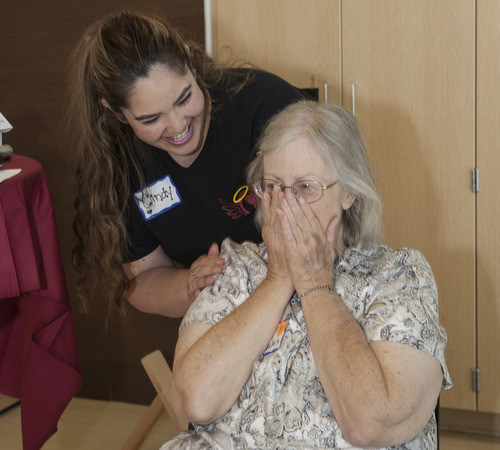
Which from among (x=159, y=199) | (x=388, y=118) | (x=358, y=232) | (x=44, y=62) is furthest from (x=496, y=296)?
(x=44, y=62)

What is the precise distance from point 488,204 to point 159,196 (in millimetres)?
1591

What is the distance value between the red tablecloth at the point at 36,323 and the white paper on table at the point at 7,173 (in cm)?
1

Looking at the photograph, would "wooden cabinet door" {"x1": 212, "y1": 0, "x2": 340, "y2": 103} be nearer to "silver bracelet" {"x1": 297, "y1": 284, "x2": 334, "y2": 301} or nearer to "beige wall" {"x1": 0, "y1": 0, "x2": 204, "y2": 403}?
"beige wall" {"x1": 0, "y1": 0, "x2": 204, "y2": 403}

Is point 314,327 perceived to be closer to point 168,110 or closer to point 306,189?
point 306,189

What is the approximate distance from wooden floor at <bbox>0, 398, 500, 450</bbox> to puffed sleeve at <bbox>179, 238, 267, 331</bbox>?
176 cm

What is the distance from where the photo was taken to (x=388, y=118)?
3.05 m

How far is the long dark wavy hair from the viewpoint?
70.0 inches

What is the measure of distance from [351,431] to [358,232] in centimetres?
56

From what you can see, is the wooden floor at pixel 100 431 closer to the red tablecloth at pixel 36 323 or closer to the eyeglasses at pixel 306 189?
the red tablecloth at pixel 36 323

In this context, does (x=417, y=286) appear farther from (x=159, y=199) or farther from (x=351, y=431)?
(x=159, y=199)

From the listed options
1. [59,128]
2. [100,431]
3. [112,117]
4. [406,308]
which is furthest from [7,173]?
[100,431]

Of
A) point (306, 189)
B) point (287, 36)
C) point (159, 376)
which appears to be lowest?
point (159, 376)

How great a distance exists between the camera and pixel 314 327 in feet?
4.98

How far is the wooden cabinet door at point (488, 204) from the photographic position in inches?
113
